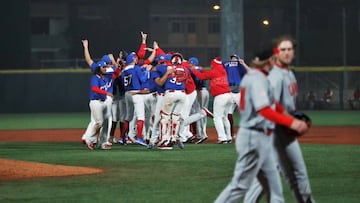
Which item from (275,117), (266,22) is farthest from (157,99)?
(266,22)

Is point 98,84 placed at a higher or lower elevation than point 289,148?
higher

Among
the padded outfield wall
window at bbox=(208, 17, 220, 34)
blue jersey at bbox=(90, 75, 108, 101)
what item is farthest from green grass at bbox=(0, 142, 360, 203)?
window at bbox=(208, 17, 220, 34)

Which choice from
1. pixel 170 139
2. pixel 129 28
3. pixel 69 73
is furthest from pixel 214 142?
pixel 129 28

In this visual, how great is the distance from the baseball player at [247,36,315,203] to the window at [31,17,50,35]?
2185 inches

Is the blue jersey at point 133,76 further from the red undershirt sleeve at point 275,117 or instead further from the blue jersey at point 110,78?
the red undershirt sleeve at point 275,117

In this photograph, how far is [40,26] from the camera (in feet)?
209

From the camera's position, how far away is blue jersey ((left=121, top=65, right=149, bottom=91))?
1739cm

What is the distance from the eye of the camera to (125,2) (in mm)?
57719

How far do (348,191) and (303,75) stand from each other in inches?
1231

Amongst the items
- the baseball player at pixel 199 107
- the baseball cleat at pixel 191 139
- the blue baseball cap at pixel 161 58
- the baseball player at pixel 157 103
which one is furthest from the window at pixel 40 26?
the baseball player at pixel 157 103

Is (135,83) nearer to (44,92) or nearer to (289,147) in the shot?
(289,147)

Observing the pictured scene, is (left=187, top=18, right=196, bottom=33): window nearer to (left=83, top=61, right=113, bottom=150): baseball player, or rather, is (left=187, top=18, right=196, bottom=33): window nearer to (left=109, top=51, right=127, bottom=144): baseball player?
(left=109, top=51, right=127, bottom=144): baseball player

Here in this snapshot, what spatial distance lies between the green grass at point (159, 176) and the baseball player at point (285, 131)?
→ 5.90 ft

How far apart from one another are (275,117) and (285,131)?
50 cm
